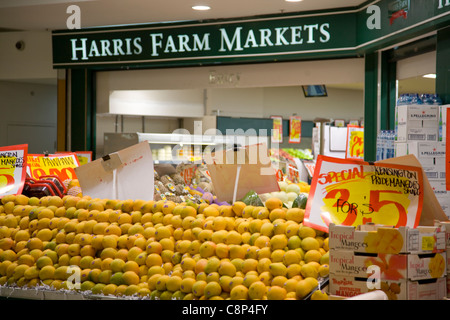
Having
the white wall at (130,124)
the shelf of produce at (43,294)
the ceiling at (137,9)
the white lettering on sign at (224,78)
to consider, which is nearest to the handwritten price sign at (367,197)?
the shelf of produce at (43,294)

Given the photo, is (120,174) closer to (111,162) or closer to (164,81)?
(111,162)

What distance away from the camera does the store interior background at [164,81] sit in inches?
260

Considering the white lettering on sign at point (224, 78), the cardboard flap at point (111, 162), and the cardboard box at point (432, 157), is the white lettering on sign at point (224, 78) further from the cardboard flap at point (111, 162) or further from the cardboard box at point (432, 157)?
the cardboard flap at point (111, 162)

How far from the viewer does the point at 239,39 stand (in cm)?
706

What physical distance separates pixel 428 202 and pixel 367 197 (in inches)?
11.9

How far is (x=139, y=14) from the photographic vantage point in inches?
277

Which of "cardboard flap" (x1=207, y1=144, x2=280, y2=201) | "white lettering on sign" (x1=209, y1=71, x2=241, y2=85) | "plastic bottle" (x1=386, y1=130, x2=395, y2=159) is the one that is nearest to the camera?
"cardboard flap" (x1=207, y1=144, x2=280, y2=201)

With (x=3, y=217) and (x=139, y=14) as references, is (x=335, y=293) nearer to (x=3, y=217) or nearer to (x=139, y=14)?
(x=3, y=217)

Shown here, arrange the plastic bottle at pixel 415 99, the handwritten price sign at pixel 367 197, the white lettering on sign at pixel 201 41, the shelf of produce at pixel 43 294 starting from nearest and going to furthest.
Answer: the handwritten price sign at pixel 367 197, the shelf of produce at pixel 43 294, the plastic bottle at pixel 415 99, the white lettering on sign at pixel 201 41

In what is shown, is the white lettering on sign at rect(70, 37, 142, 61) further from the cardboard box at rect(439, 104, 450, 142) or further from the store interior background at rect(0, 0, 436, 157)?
the cardboard box at rect(439, 104, 450, 142)

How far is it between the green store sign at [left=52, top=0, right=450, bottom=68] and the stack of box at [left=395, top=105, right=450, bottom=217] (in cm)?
104

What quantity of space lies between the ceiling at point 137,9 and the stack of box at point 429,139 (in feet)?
7.06

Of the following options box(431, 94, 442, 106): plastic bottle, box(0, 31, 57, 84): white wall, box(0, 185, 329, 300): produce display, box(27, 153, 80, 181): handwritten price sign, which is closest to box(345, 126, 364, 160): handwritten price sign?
box(431, 94, 442, 106): plastic bottle

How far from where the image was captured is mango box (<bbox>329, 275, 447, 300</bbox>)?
2.28 m
